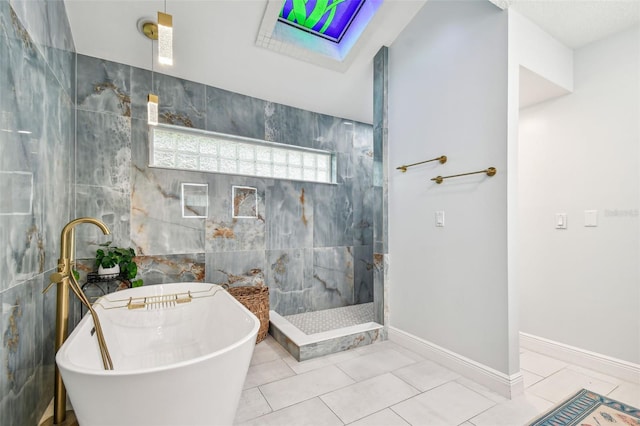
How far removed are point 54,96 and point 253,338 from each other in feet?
6.17

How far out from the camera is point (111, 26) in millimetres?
2250

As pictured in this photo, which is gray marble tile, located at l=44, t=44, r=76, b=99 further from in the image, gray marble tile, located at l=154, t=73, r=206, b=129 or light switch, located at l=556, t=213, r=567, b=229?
light switch, located at l=556, t=213, r=567, b=229

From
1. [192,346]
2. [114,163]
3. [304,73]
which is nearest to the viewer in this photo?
[192,346]

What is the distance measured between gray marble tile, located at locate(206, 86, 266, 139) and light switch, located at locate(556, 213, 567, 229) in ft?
9.64

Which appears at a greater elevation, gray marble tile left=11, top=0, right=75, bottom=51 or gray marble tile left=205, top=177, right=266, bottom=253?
gray marble tile left=11, top=0, right=75, bottom=51

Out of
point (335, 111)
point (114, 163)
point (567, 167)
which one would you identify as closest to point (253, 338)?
point (114, 163)

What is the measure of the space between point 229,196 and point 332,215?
1.34m

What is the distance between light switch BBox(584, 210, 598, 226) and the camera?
2230 millimetres

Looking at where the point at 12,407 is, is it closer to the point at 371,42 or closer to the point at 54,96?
the point at 54,96

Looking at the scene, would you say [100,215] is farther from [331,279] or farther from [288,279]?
[331,279]

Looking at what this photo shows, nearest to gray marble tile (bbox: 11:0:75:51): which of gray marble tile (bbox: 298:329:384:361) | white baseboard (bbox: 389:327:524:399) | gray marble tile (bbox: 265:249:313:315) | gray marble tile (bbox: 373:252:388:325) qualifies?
gray marble tile (bbox: 265:249:313:315)

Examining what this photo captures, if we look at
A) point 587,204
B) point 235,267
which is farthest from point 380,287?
point 587,204

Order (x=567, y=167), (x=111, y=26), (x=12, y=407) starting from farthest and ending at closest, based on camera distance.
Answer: (x=567, y=167) < (x=111, y=26) < (x=12, y=407)

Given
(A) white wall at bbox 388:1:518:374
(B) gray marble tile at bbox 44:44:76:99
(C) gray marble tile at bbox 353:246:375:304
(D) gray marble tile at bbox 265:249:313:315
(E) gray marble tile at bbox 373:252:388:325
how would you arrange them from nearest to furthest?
(B) gray marble tile at bbox 44:44:76:99, (A) white wall at bbox 388:1:518:374, (E) gray marble tile at bbox 373:252:388:325, (D) gray marble tile at bbox 265:249:313:315, (C) gray marble tile at bbox 353:246:375:304
